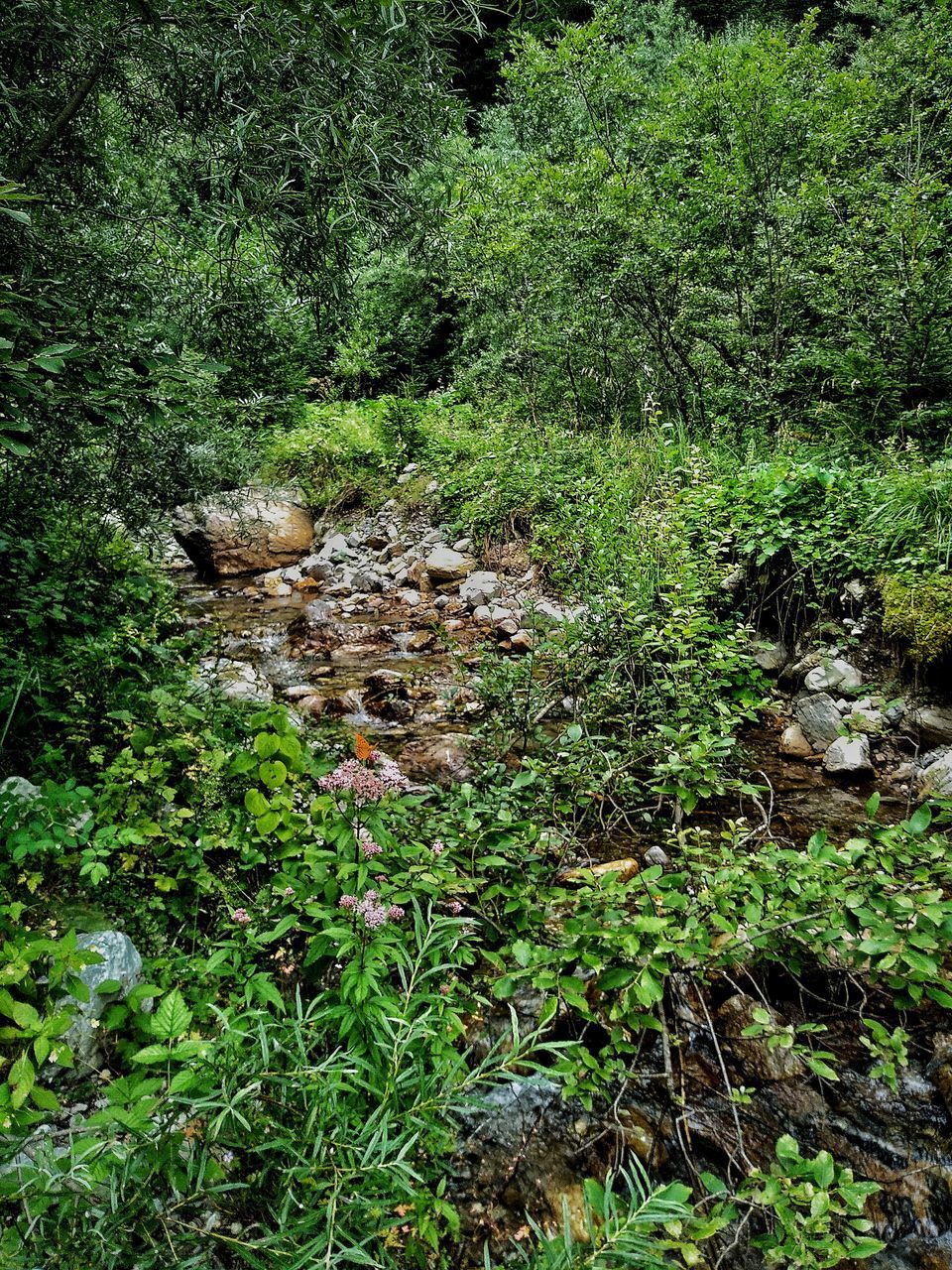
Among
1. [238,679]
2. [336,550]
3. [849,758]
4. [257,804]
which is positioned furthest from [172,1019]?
[336,550]

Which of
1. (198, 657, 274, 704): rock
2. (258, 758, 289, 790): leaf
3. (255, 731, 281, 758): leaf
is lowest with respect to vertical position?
(198, 657, 274, 704): rock

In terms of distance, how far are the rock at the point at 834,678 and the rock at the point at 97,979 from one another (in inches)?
176

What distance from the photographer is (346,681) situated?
597cm

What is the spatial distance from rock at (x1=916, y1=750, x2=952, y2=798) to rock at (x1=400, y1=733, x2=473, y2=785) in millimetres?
2591

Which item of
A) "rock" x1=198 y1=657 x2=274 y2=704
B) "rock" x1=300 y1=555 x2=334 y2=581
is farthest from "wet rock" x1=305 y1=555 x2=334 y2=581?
"rock" x1=198 y1=657 x2=274 y2=704

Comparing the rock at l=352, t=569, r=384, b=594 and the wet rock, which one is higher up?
the rock at l=352, t=569, r=384, b=594

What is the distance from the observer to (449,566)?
27.2 feet

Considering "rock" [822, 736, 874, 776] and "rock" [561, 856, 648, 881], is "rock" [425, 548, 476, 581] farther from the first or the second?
"rock" [561, 856, 648, 881]

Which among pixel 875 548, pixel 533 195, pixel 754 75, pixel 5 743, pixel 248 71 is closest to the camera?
pixel 248 71

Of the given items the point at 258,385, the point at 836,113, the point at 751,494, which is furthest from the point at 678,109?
the point at 258,385

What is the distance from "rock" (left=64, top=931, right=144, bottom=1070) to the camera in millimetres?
1954

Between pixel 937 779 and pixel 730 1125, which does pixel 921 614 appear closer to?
pixel 937 779

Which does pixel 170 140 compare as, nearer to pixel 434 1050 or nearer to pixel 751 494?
pixel 434 1050

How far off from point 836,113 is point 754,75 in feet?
3.93
